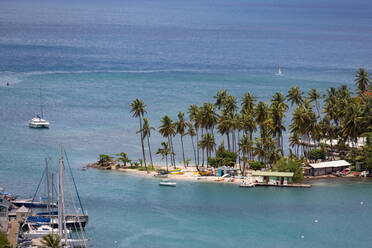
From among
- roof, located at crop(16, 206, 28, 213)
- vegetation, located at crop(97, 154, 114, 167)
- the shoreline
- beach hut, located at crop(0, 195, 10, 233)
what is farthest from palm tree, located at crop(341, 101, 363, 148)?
beach hut, located at crop(0, 195, 10, 233)

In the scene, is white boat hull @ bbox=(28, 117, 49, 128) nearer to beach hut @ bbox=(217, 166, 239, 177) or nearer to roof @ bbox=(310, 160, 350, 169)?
beach hut @ bbox=(217, 166, 239, 177)

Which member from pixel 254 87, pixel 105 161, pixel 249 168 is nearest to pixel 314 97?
pixel 249 168

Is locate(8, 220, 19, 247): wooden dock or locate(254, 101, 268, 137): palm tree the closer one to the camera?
locate(8, 220, 19, 247): wooden dock

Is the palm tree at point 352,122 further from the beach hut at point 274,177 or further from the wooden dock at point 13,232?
the wooden dock at point 13,232

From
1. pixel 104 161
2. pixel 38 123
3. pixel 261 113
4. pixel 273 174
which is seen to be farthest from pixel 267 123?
pixel 38 123

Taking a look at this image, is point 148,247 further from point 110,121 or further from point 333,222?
point 110,121

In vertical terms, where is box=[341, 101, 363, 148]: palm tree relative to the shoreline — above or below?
above

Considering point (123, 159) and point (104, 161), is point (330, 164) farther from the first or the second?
point (104, 161)
